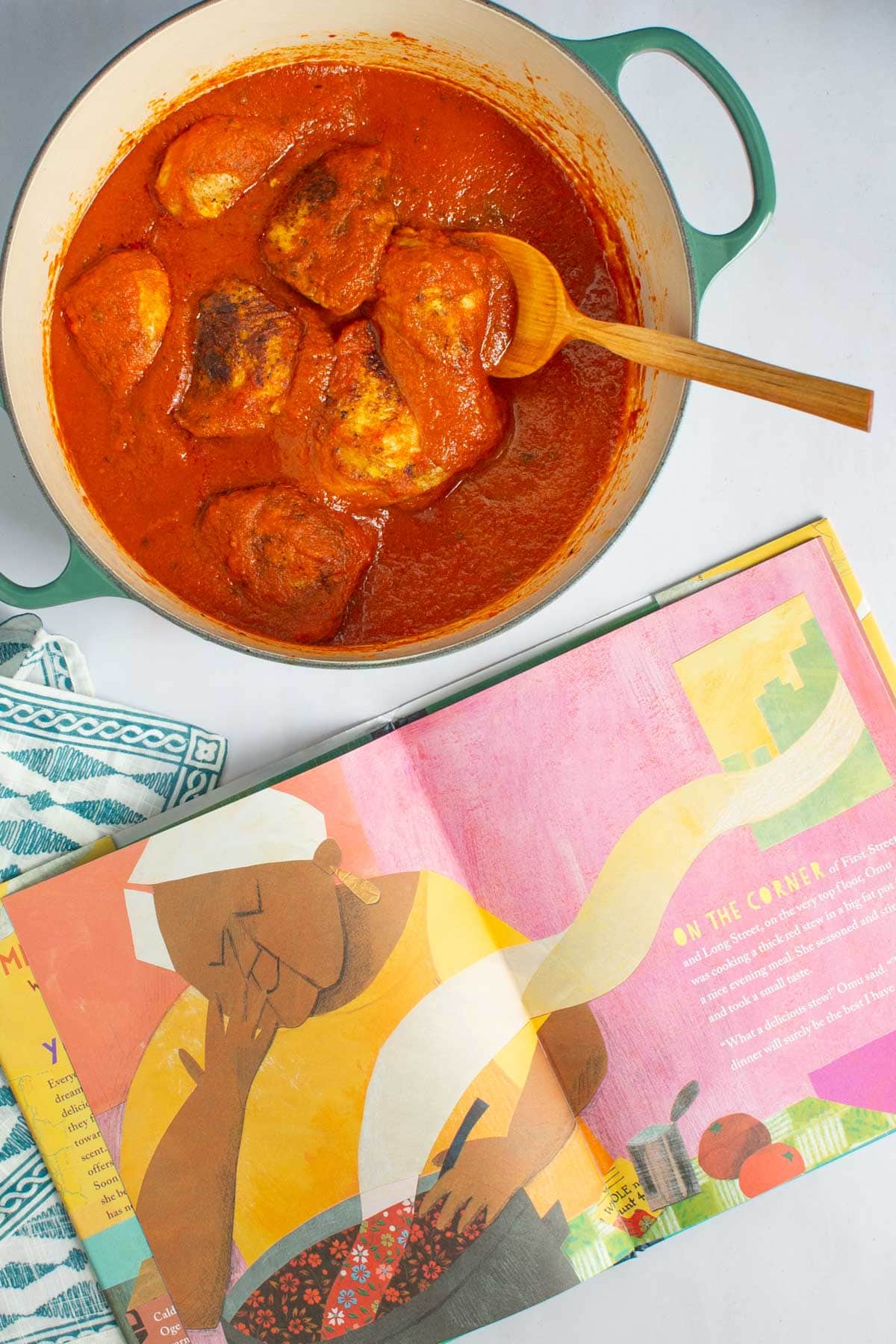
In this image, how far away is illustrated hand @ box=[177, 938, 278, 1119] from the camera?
49.0 inches

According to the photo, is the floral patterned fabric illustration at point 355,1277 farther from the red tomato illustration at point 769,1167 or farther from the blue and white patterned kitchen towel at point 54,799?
the red tomato illustration at point 769,1167

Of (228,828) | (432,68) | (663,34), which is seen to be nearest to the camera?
(663,34)

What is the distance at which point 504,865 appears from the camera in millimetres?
1266

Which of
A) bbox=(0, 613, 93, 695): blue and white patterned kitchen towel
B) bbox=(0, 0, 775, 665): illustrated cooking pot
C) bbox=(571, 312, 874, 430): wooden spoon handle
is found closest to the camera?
bbox=(571, 312, 874, 430): wooden spoon handle

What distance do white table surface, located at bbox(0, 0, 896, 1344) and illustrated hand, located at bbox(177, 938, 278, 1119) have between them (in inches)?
11.6

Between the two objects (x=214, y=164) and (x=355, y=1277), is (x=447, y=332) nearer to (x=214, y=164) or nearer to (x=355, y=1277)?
(x=214, y=164)

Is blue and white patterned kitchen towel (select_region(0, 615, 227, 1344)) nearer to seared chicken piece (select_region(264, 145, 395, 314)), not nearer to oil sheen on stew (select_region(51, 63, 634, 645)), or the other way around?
oil sheen on stew (select_region(51, 63, 634, 645))

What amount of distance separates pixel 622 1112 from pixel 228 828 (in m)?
0.62

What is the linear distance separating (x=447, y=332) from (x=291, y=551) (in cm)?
29

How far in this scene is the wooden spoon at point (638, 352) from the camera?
0.90 m

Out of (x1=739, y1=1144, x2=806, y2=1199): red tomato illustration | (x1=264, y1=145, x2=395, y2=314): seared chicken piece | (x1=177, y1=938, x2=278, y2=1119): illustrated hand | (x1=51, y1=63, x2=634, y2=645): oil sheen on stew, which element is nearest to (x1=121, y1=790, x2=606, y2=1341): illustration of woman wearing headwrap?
(x1=177, y1=938, x2=278, y2=1119): illustrated hand

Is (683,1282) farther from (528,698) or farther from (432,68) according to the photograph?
(432,68)

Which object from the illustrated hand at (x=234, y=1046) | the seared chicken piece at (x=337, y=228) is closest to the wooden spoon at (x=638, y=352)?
the seared chicken piece at (x=337, y=228)

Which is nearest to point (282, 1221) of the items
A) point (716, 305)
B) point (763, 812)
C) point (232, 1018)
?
point (232, 1018)
